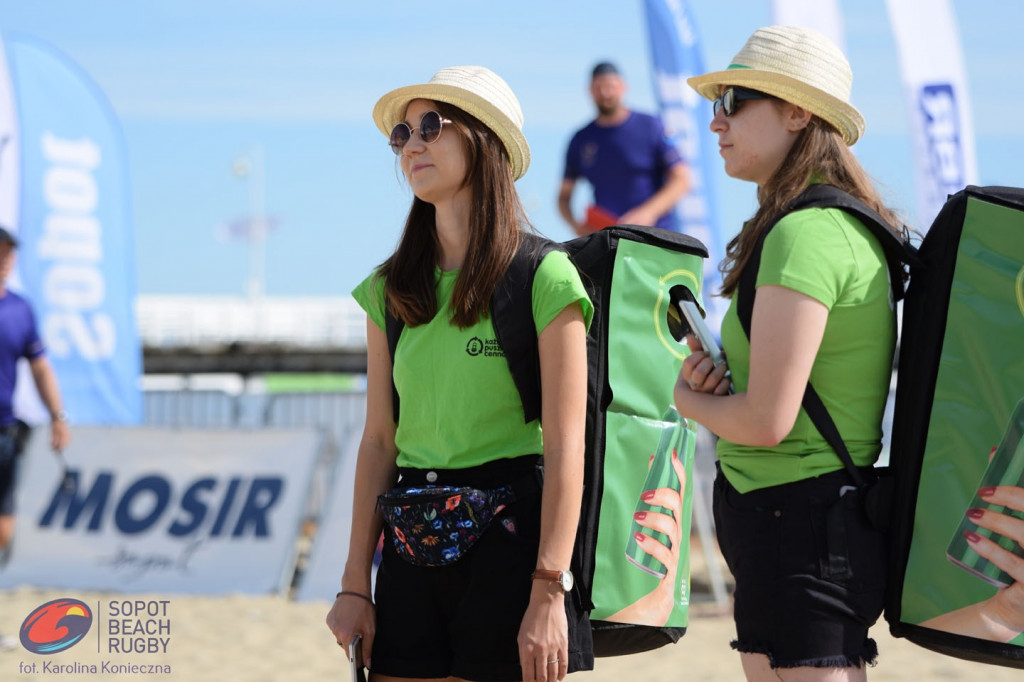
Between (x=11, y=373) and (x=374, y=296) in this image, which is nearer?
(x=374, y=296)

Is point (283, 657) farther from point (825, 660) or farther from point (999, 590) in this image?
point (999, 590)

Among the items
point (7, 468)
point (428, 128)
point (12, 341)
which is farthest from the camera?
point (12, 341)

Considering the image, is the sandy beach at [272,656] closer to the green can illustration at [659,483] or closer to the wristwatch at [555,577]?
the green can illustration at [659,483]

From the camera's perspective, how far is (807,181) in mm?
2449

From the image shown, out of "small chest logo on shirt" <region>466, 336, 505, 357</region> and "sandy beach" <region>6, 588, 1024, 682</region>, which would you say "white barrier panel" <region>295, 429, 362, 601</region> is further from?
"small chest logo on shirt" <region>466, 336, 505, 357</region>

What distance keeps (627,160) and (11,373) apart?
4.16 m

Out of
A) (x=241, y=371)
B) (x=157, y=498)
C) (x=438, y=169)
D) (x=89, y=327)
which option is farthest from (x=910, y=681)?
(x=241, y=371)

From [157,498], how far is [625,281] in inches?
249

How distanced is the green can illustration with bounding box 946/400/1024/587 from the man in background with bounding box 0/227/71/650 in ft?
20.8

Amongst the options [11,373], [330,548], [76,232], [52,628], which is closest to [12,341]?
[11,373]

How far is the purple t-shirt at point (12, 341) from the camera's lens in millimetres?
7320

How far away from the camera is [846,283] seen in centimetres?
233

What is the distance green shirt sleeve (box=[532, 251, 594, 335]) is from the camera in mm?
2443

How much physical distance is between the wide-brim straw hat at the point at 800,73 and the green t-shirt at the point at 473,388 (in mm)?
572
